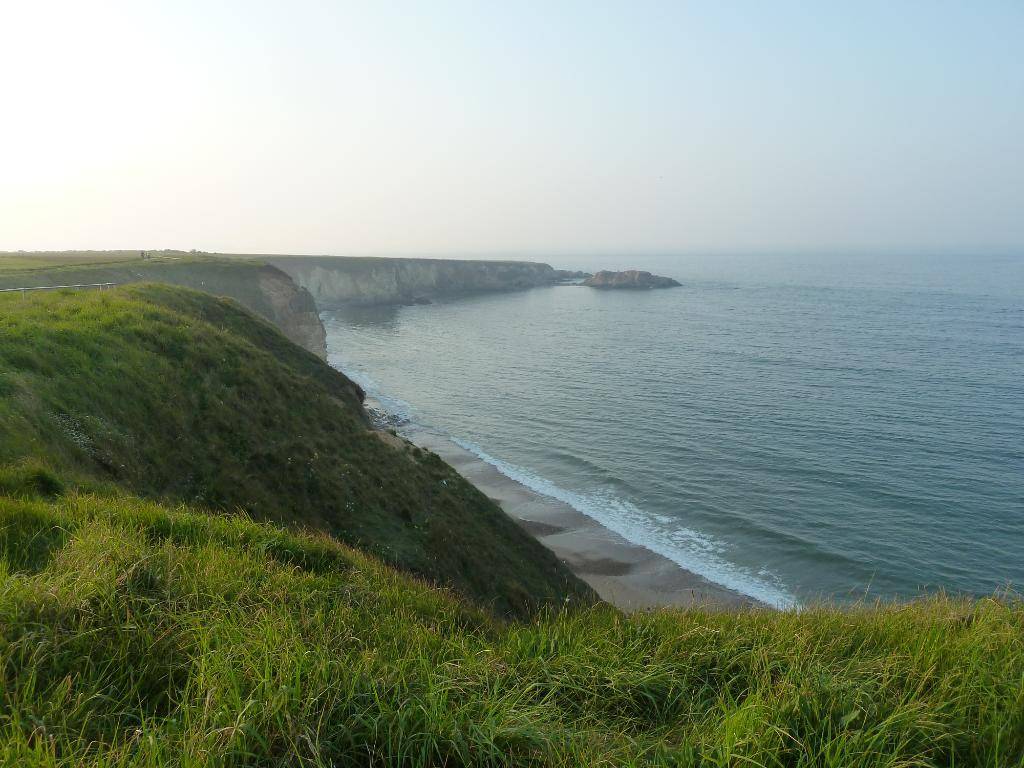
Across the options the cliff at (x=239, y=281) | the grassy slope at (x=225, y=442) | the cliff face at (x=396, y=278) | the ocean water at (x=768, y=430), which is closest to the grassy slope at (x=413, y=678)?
the ocean water at (x=768, y=430)

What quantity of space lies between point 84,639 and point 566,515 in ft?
84.0

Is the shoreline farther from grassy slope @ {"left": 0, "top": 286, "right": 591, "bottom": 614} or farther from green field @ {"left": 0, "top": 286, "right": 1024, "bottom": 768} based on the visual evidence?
green field @ {"left": 0, "top": 286, "right": 1024, "bottom": 768}

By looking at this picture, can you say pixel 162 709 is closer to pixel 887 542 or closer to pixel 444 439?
pixel 887 542

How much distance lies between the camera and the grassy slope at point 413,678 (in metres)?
3.66

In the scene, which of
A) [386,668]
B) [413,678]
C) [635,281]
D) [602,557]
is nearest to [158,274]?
[602,557]

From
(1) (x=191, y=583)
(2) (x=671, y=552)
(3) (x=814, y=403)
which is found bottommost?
(2) (x=671, y=552)

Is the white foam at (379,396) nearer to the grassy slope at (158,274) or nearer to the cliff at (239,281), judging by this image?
the cliff at (239,281)

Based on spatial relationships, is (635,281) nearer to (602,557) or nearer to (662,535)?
(662,535)

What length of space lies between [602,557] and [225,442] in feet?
51.5

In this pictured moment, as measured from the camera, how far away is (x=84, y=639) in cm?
426

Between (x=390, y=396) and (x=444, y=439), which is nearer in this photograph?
(x=444, y=439)

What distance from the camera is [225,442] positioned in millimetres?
15133

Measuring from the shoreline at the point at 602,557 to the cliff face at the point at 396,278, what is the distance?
2854 inches

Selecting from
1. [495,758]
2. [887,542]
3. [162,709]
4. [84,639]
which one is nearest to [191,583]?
[84,639]
